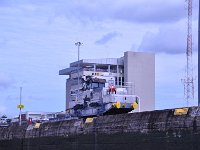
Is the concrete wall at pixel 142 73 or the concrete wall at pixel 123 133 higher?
the concrete wall at pixel 142 73

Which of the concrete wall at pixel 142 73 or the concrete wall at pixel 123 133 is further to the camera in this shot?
the concrete wall at pixel 142 73

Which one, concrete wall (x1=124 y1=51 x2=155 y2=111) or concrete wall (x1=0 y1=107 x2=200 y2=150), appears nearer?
concrete wall (x1=0 y1=107 x2=200 y2=150)

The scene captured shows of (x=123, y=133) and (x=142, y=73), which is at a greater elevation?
(x=142, y=73)

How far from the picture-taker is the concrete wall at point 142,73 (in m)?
118

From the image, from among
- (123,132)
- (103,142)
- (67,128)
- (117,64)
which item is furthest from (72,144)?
(117,64)

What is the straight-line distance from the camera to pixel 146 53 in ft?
400

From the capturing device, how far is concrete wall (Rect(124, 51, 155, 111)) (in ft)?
388

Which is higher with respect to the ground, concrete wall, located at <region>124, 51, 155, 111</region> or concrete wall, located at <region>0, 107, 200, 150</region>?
concrete wall, located at <region>124, 51, 155, 111</region>

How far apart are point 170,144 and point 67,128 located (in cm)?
712

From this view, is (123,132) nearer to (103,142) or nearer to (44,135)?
(103,142)

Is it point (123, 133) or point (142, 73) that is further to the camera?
point (142, 73)

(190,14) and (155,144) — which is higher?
(190,14)

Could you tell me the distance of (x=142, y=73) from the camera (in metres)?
122

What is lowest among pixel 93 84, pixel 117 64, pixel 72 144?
pixel 72 144
